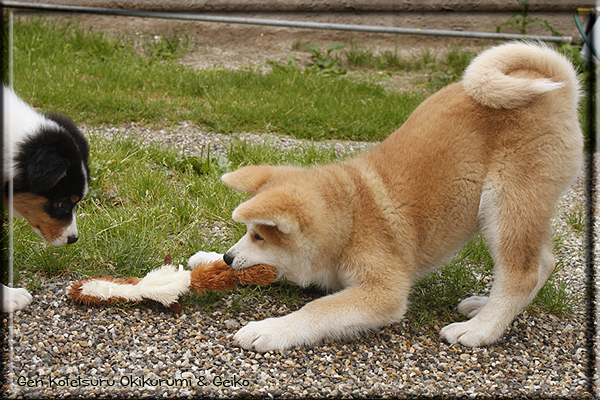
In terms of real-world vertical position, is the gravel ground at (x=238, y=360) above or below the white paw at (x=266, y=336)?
below

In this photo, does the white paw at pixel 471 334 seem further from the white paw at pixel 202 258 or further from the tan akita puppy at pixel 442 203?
the white paw at pixel 202 258

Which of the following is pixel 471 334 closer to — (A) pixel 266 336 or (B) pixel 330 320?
(B) pixel 330 320

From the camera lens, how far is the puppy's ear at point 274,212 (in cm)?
278

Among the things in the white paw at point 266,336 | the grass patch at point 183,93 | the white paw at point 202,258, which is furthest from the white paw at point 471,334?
the grass patch at point 183,93

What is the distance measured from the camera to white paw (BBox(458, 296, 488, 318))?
3344 millimetres

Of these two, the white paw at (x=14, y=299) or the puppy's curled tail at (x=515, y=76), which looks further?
the puppy's curled tail at (x=515, y=76)

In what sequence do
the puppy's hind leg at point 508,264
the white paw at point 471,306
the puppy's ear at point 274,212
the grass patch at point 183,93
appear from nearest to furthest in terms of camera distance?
the puppy's ear at point 274,212
the puppy's hind leg at point 508,264
the white paw at point 471,306
the grass patch at point 183,93

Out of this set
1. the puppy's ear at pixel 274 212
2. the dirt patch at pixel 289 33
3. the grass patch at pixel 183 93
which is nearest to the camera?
the puppy's ear at pixel 274 212

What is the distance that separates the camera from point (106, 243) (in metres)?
3.46

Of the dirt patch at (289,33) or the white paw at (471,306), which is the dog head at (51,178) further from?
the dirt patch at (289,33)

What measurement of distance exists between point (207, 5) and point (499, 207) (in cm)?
666

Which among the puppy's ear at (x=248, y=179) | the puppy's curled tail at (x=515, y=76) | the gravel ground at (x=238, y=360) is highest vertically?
the puppy's curled tail at (x=515, y=76)

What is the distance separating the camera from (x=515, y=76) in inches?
126

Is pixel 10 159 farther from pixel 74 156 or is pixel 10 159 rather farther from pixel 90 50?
pixel 90 50
